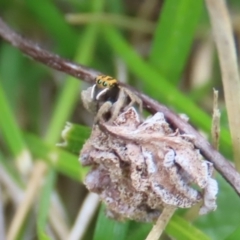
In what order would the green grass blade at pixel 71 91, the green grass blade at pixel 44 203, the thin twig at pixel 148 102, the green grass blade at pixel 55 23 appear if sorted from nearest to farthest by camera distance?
the thin twig at pixel 148 102
the green grass blade at pixel 44 203
the green grass blade at pixel 71 91
the green grass blade at pixel 55 23

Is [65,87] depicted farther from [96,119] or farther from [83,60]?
[96,119]

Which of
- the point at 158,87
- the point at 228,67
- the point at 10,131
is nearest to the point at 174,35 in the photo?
the point at 158,87

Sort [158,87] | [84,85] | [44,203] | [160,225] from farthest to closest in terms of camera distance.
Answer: [84,85] < [158,87] < [44,203] < [160,225]

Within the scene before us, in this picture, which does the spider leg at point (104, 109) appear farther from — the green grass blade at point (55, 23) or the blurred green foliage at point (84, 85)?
the green grass blade at point (55, 23)

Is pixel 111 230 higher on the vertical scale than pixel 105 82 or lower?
lower

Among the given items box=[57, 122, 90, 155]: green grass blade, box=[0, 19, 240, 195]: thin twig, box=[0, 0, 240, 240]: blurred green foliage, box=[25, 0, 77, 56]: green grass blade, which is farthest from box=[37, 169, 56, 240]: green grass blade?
box=[25, 0, 77, 56]: green grass blade

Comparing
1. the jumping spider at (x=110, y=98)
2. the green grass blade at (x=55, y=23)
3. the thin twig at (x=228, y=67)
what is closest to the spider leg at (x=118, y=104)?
the jumping spider at (x=110, y=98)

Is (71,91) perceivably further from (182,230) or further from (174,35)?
(182,230)
